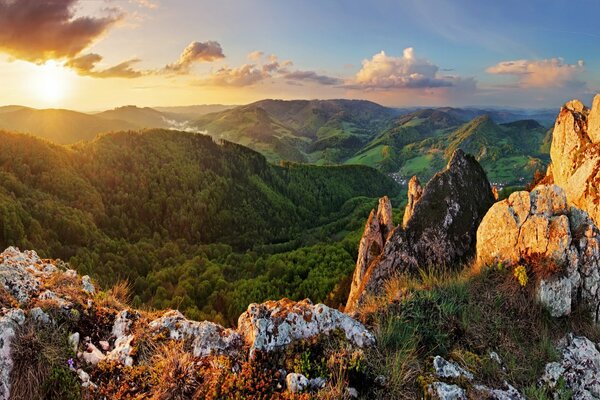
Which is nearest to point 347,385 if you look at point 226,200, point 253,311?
point 253,311

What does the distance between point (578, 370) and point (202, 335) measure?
28.4 ft

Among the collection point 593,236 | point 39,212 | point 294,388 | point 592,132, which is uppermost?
point 592,132

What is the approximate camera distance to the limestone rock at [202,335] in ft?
25.9

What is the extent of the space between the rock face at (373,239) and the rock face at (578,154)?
507 inches

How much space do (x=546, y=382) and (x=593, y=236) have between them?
5556 mm

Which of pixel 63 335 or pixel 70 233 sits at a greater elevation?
pixel 63 335

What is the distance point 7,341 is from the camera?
22.7 ft

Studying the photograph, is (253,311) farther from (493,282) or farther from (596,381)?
(596,381)

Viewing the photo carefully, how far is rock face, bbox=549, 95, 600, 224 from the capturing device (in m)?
18.9

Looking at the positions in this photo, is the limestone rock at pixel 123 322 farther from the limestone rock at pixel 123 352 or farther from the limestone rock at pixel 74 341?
the limestone rock at pixel 74 341

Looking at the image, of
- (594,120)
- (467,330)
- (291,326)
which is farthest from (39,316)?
(594,120)

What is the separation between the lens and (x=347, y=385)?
6.89 meters

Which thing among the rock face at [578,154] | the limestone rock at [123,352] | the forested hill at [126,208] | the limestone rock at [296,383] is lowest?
the forested hill at [126,208]

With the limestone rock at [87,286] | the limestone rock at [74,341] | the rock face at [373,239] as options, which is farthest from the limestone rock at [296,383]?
the rock face at [373,239]
